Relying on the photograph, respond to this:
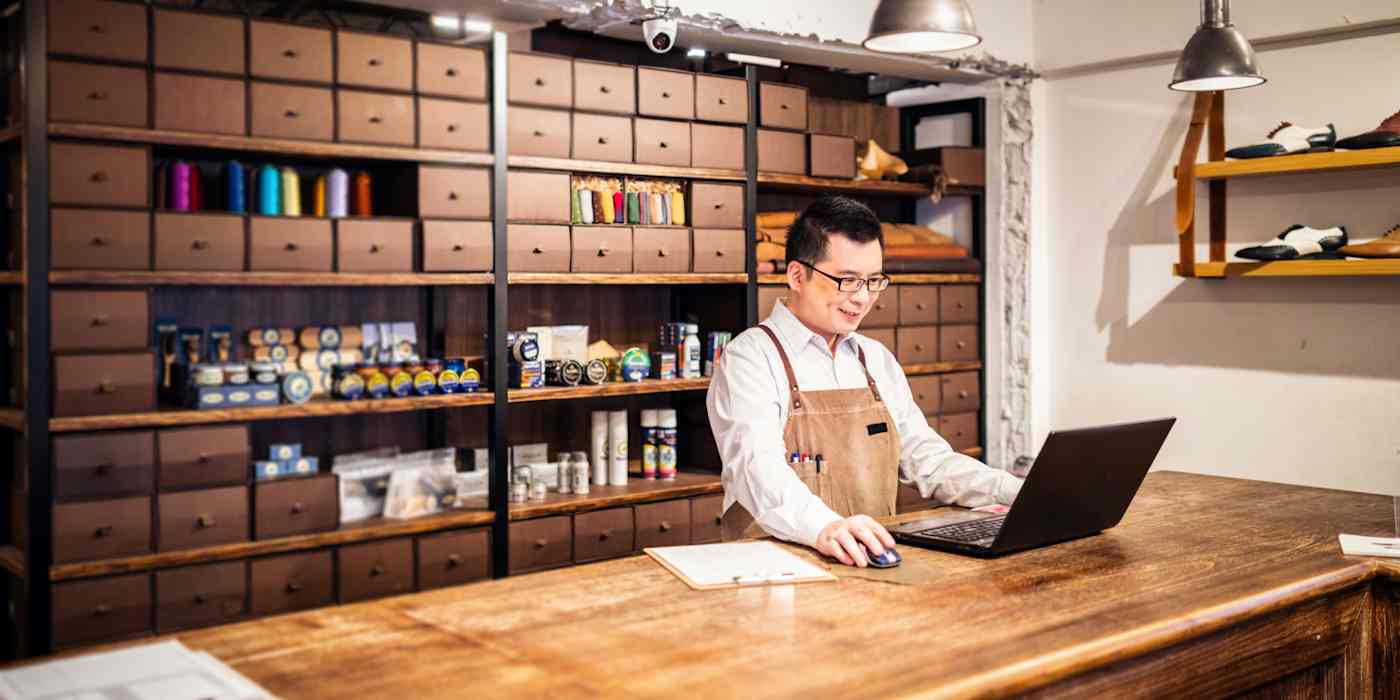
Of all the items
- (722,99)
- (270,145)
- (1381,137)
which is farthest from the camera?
(722,99)

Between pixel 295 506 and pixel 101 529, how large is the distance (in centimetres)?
51

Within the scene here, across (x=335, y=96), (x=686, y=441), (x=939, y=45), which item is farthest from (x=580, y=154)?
(x=939, y=45)

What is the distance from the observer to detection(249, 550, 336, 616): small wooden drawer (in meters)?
3.38

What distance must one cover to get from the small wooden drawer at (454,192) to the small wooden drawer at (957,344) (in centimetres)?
223

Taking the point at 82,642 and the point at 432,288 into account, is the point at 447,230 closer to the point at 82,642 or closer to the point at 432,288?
the point at 432,288

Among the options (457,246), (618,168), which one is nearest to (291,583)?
(457,246)

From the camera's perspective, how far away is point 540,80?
388 centimetres

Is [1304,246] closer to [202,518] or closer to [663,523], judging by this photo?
[663,523]

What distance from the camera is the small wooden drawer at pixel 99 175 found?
3045mm

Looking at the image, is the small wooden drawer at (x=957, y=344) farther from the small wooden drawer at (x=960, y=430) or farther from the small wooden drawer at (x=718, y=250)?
the small wooden drawer at (x=718, y=250)

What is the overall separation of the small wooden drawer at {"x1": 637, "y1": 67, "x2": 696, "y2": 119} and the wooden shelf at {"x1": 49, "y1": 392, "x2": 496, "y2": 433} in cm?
116

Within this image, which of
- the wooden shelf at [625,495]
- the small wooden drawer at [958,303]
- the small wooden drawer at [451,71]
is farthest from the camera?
the small wooden drawer at [958,303]

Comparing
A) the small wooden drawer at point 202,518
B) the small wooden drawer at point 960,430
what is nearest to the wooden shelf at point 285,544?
the small wooden drawer at point 202,518

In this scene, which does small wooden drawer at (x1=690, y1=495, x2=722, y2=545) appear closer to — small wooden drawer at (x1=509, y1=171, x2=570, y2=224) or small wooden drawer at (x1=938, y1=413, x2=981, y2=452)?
small wooden drawer at (x1=509, y1=171, x2=570, y2=224)
